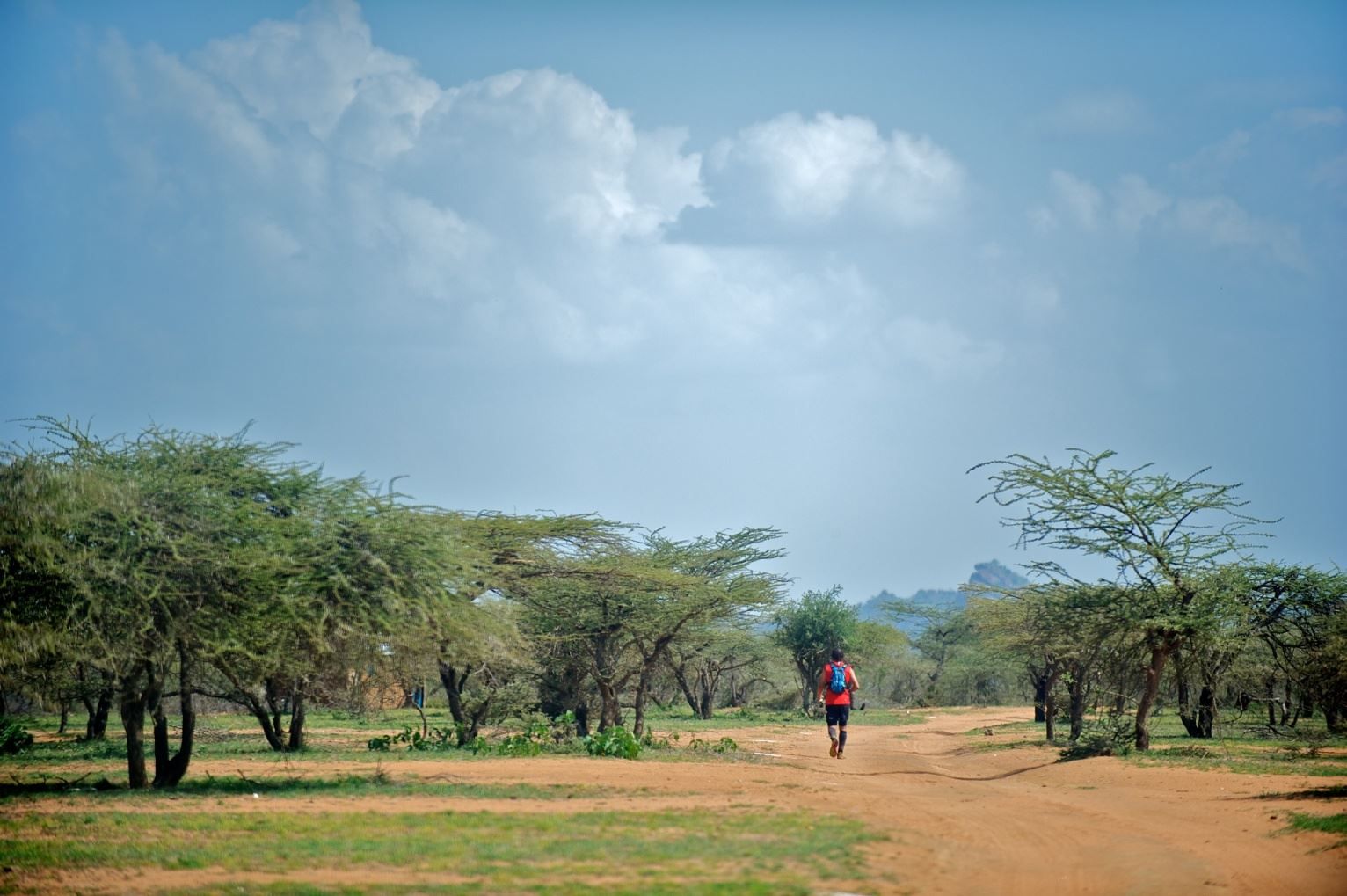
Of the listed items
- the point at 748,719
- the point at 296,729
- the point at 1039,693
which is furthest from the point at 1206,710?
the point at 748,719

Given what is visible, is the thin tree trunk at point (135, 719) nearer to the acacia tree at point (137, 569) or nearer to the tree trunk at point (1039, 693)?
the acacia tree at point (137, 569)

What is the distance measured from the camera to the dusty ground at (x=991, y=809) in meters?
10.6

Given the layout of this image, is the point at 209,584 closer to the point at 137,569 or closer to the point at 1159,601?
the point at 137,569

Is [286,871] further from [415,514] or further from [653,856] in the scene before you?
[415,514]

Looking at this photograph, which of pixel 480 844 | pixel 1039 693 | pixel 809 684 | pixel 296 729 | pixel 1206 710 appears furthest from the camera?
pixel 809 684

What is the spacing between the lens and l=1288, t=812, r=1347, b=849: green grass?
40.6 feet

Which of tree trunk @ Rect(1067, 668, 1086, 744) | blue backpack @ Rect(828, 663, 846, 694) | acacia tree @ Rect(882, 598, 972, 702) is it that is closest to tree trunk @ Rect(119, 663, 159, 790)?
blue backpack @ Rect(828, 663, 846, 694)

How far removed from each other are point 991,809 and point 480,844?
739 centimetres

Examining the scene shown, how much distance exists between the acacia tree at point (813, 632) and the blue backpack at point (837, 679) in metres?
36.5

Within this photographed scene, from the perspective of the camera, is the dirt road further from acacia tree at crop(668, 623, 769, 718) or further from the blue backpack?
acacia tree at crop(668, 623, 769, 718)

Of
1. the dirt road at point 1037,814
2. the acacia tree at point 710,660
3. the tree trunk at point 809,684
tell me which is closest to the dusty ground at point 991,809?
the dirt road at point 1037,814

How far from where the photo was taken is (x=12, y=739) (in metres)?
27.0

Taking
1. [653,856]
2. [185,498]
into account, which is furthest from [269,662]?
[653,856]

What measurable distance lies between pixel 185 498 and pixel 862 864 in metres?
11.6
